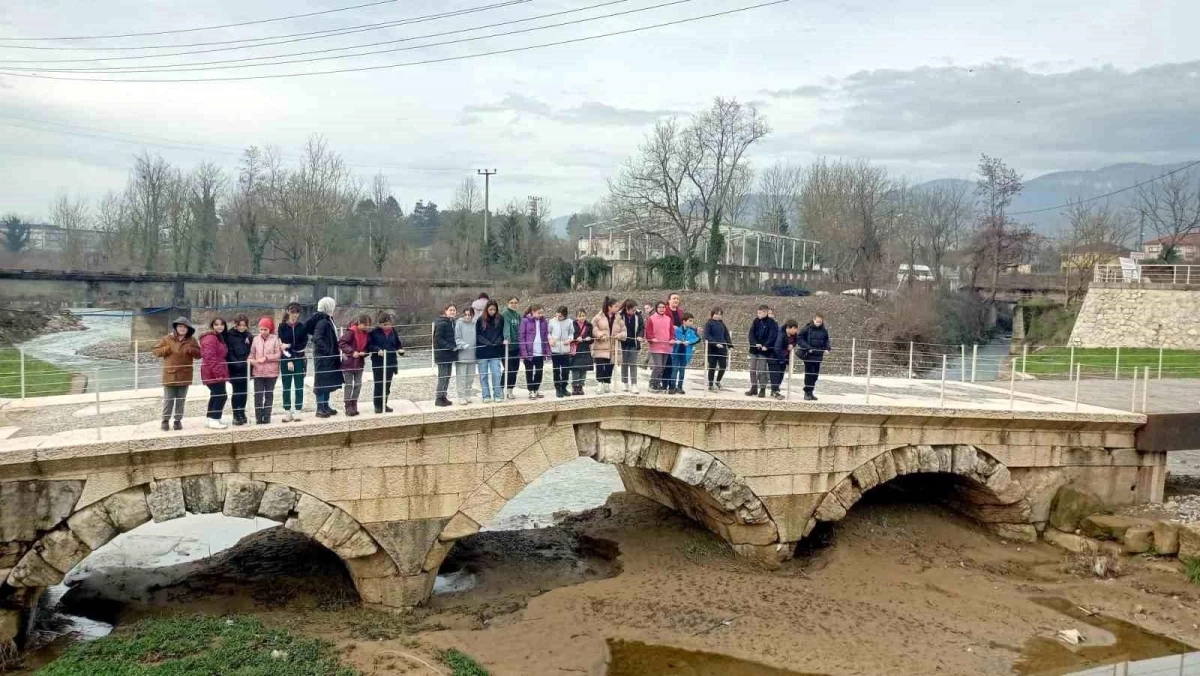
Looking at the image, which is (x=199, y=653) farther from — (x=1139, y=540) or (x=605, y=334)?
(x=1139, y=540)

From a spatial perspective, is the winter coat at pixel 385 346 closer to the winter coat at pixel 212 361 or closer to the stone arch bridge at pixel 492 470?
the stone arch bridge at pixel 492 470

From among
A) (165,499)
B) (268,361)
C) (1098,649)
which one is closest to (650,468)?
(268,361)

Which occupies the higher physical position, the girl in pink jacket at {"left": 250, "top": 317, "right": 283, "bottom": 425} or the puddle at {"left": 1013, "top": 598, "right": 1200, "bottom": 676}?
the girl in pink jacket at {"left": 250, "top": 317, "right": 283, "bottom": 425}

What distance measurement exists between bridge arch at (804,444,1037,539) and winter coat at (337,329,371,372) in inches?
287

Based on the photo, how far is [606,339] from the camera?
495 inches

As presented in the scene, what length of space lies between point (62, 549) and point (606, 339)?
23.4 ft

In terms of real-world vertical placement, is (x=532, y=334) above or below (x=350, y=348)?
above

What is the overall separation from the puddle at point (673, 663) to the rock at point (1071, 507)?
666 cm

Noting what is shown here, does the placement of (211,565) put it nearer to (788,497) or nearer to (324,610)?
(324,610)

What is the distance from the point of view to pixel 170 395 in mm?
10102

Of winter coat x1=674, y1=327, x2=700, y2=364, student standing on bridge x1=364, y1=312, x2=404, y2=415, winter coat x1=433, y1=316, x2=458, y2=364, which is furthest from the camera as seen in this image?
winter coat x1=674, y1=327, x2=700, y2=364

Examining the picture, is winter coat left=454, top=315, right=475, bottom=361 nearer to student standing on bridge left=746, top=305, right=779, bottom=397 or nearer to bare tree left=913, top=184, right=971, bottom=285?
student standing on bridge left=746, top=305, right=779, bottom=397

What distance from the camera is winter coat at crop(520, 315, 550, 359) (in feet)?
40.1

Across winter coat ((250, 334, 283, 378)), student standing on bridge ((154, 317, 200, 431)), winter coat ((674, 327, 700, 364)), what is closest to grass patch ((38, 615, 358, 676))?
student standing on bridge ((154, 317, 200, 431))
